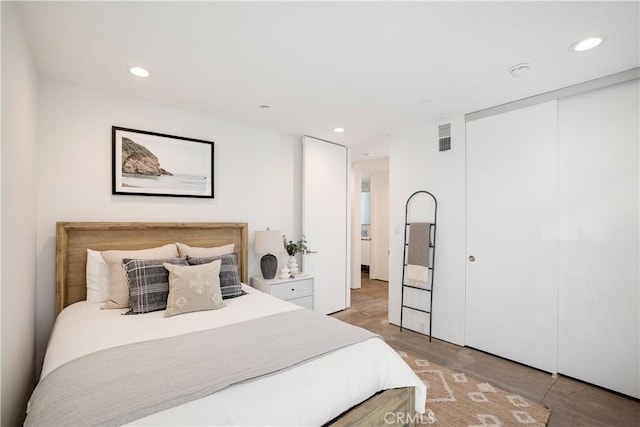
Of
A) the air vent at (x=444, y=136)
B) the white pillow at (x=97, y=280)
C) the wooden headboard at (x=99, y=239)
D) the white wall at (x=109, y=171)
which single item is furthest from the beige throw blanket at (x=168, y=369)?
the air vent at (x=444, y=136)

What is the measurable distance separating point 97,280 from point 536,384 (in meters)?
3.64

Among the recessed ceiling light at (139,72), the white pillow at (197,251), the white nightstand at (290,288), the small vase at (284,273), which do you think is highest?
the recessed ceiling light at (139,72)

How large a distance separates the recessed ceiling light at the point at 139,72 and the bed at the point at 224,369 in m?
1.35

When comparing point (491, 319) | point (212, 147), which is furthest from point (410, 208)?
point (212, 147)

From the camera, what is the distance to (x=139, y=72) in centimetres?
232

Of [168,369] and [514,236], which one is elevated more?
[514,236]

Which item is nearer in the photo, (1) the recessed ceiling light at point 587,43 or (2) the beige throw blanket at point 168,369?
(2) the beige throw blanket at point 168,369

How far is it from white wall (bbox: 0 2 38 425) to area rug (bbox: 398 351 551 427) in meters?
2.37

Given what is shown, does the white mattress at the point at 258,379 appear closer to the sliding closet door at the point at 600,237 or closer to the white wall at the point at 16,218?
the white wall at the point at 16,218

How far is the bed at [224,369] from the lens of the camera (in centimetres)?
112

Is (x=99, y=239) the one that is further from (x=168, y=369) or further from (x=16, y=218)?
(x=168, y=369)

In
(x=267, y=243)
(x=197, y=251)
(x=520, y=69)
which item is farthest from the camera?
(x=267, y=243)

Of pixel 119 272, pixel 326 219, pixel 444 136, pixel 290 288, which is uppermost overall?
pixel 444 136

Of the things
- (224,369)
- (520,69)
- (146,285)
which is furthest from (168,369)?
(520,69)
